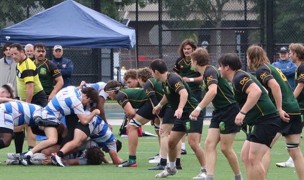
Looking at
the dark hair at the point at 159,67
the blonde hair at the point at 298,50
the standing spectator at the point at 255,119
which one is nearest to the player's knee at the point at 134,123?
the dark hair at the point at 159,67

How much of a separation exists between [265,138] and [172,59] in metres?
15.1

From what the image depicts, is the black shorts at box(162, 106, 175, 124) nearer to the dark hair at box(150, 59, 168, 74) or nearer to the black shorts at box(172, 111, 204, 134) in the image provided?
the black shorts at box(172, 111, 204, 134)

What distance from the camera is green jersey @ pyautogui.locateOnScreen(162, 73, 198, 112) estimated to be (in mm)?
12562

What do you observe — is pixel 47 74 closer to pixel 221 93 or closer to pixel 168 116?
pixel 168 116

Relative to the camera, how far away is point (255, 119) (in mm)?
10555

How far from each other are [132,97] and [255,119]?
418cm

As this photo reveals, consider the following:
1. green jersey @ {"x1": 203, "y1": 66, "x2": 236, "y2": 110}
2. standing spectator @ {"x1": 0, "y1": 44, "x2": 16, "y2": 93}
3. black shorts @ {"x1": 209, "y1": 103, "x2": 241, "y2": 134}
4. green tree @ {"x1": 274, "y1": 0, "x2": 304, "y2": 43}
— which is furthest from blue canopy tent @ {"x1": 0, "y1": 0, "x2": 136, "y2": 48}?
black shorts @ {"x1": 209, "y1": 103, "x2": 241, "y2": 134}

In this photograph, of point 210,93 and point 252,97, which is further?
point 210,93

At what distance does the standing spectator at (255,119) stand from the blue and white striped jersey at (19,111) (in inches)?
182

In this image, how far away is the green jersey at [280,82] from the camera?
10.8 metres

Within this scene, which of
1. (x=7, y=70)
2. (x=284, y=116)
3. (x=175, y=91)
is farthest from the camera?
(x=7, y=70)

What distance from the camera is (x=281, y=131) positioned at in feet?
38.2

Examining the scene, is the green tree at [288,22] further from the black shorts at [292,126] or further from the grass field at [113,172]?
the black shorts at [292,126]

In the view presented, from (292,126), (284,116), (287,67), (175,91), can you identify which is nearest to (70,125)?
(175,91)
